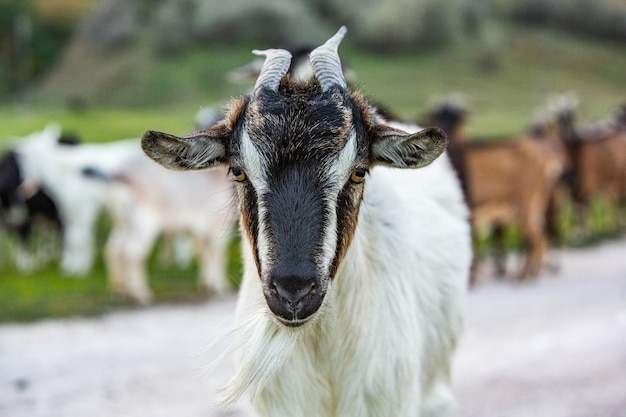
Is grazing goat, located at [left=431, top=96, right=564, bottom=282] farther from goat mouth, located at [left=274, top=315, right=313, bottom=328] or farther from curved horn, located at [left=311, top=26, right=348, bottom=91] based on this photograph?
goat mouth, located at [left=274, top=315, right=313, bottom=328]

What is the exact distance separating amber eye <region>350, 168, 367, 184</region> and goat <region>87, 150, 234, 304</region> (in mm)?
7238

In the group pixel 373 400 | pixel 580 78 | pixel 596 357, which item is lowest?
pixel 596 357

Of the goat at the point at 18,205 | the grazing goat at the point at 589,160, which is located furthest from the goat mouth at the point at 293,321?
the grazing goat at the point at 589,160

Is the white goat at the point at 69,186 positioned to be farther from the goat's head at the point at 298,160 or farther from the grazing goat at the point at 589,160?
the goat's head at the point at 298,160

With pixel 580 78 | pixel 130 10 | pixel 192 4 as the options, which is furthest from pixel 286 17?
pixel 580 78

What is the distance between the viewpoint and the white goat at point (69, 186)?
12961 mm

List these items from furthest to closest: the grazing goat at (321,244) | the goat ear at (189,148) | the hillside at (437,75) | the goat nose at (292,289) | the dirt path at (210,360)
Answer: the hillside at (437,75) → the dirt path at (210,360) → the goat ear at (189,148) → the grazing goat at (321,244) → the goat nose at (292,289)

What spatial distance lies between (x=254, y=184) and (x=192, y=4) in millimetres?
24099

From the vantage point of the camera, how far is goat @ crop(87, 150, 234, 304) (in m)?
10.9

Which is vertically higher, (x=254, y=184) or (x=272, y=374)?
(x=254, y=184)

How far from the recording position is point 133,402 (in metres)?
6.71

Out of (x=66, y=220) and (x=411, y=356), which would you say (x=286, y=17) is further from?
(x=411, y=356)

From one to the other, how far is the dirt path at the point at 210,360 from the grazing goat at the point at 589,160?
5.79m

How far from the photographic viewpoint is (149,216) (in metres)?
11.1
